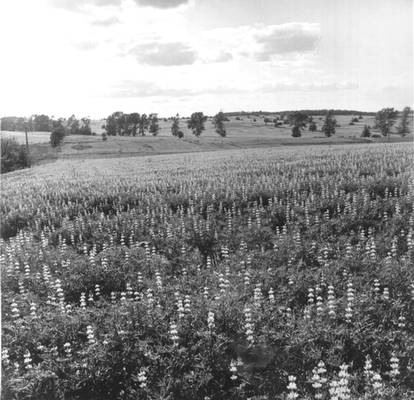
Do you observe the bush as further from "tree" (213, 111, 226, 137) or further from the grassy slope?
"tree" (213, 111, 226, 137)

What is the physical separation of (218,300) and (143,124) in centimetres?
13174

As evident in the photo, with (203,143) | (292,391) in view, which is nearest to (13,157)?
(203,143)

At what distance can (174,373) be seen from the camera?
24.6 feet

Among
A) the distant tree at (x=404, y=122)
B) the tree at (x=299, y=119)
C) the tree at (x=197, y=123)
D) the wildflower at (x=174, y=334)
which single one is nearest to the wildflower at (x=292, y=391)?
the wildflower at (x=174, y=334)

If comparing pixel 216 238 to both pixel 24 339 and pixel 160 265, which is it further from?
pixel 24 339

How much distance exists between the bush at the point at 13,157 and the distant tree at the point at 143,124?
69.5 metres

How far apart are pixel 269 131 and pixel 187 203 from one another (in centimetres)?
9047

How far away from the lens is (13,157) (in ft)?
213

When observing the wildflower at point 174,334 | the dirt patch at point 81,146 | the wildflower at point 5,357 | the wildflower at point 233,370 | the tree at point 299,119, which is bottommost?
the wildflower at point 5,357

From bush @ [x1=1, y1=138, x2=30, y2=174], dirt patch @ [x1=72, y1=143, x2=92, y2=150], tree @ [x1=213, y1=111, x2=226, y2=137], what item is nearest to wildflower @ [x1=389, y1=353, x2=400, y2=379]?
bush @ [x1=1, y1=138, x2=30, y2=174]

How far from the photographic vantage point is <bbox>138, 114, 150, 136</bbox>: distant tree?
5369 inches

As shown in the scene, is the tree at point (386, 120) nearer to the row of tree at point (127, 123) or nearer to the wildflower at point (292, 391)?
the row of tree at point (127, 123)

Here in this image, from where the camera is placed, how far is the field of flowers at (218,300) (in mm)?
7328

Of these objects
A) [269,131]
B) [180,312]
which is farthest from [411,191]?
[269,131]
